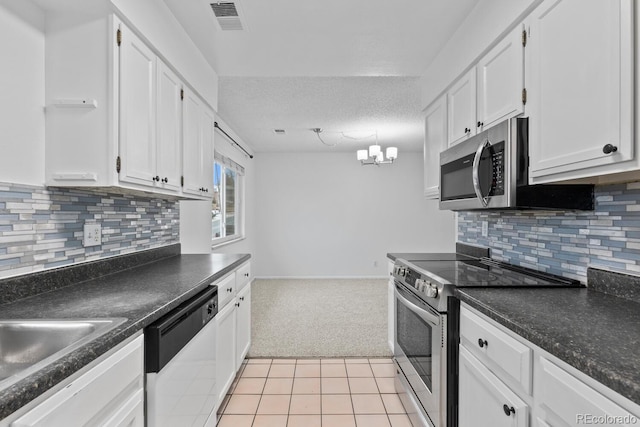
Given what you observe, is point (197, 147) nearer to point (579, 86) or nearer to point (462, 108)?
point (462, 108)

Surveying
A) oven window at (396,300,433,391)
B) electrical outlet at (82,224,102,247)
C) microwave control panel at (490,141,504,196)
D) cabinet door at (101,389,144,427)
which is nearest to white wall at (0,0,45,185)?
electrical outlet at (82,224,102,247)

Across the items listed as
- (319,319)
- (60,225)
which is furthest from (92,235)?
(319,319)

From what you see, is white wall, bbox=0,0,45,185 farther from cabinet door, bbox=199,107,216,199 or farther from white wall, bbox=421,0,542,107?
white wall, bbox=421,0,542,107

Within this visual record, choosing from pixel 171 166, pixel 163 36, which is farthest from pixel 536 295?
pixel 163 36

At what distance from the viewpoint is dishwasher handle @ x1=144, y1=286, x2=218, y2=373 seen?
3.73 feet

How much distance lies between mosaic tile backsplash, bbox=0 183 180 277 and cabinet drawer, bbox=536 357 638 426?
1.86 meters

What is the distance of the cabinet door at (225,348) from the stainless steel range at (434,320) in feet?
3.67

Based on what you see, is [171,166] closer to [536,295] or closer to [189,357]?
[189,357]

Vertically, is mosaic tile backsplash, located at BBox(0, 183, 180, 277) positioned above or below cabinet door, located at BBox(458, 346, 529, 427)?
above

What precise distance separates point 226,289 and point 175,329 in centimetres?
78

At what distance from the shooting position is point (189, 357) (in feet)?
4.71

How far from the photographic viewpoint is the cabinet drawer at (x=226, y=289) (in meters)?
1.93

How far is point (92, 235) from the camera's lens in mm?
1705

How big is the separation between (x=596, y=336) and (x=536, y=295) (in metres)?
0.46
